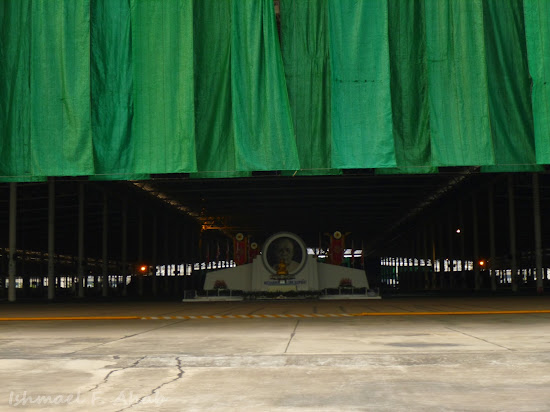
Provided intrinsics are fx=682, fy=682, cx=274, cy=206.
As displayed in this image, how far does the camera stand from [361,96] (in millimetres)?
20406

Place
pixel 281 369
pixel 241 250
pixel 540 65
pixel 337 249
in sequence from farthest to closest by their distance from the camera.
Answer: pixel 337 249 → pixel 241 250 → pixel 540 65 → pixel 281 369

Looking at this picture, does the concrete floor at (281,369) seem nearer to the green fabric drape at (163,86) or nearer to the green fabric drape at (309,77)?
the green fabric drape at (163,86)

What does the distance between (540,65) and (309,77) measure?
6893 millimetres

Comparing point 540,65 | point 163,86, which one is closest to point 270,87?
point 163,86

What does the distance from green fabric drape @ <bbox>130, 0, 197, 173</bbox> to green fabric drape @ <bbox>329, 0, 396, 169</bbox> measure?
4.39 metres

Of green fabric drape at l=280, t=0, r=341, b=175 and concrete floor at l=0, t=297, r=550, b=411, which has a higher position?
green fabric drape at l=280, t=0, r=341, b=175

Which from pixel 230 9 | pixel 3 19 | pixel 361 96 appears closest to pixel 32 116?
pixel 3 19

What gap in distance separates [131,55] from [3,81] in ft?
12.9

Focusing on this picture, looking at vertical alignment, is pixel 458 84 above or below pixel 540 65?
below

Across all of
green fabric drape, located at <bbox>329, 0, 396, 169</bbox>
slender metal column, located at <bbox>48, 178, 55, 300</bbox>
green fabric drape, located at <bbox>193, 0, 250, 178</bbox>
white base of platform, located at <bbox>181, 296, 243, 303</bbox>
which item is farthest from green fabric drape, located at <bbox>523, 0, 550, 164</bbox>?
slender metal column, located at <bbox>48, 178, 55, 300</bbox>

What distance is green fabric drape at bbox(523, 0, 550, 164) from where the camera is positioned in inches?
793

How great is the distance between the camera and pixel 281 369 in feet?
28.1

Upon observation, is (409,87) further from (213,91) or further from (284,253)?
(284,253)

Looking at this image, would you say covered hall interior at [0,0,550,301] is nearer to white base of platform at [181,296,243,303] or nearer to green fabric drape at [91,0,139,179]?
green fabric drape at [91,0,139,179]
